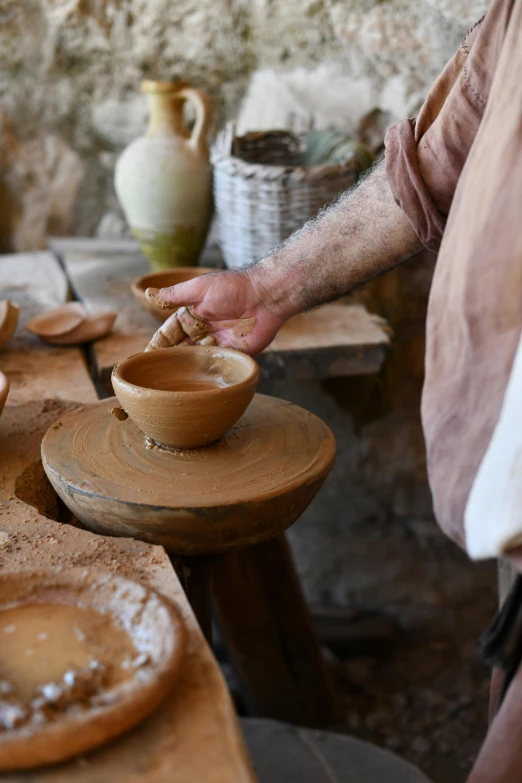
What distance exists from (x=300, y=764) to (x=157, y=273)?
54.8 inches

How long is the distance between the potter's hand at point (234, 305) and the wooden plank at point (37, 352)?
14.9 inches

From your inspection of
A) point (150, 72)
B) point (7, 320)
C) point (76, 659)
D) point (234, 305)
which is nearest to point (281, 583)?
point (234, 305)

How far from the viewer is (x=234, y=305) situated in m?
1.65

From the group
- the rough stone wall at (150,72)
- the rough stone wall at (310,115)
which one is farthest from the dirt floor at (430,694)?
the rough stone wall at (150,72)

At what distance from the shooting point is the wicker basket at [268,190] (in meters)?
2.29

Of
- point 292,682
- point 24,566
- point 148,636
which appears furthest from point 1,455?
point 292,682

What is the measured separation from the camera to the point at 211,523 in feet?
4.04

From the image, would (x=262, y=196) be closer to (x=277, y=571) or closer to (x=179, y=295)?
(x=179, y=295)

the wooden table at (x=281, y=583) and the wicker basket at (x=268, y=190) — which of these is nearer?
the wooden table at (x=281, y=583)

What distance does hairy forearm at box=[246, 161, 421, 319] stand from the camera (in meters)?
1.45

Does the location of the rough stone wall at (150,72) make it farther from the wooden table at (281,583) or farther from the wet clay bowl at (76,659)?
the wet clay bowl at (76,659)

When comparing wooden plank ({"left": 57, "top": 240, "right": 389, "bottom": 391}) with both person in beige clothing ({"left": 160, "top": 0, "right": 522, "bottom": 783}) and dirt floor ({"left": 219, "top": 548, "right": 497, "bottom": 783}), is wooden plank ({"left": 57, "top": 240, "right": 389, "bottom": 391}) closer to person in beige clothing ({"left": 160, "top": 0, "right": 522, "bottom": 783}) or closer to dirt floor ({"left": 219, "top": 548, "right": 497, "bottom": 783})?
person in beige clothing ({"left": 160, "top": 0, "right": 522, "bottom": 783})

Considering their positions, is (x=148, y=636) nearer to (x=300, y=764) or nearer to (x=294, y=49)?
(x=300, y=764)

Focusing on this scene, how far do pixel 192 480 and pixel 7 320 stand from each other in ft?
3.36
